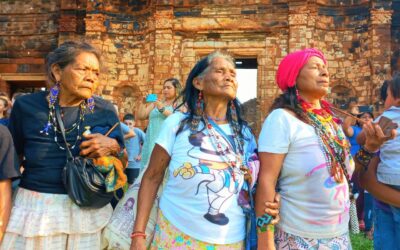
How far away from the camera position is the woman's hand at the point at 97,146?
2379 millimetres

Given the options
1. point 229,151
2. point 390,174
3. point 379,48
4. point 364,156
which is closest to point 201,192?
point 229,151

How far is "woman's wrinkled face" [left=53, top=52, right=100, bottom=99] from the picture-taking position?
2469 mm

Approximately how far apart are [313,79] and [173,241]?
1.24 meters

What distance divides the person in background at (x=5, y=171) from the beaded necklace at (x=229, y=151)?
44.1 inches

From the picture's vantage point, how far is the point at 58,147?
2.41 metres

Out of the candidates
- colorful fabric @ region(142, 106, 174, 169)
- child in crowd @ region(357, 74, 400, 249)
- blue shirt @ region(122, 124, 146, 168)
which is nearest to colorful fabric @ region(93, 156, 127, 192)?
child in crowd @ region(357, 74, 400, 249)

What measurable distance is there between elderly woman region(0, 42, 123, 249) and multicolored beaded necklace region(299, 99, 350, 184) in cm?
119

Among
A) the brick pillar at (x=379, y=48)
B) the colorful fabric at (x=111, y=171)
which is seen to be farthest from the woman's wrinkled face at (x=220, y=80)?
the brick pillar at (x=379, y=48)

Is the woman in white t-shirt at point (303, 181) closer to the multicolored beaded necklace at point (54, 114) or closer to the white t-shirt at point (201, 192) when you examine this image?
the white t-shirt at point (201, 192)

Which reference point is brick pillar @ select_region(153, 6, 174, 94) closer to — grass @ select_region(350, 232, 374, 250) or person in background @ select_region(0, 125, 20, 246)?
grass @ select_region(350, 232, 374, 250)

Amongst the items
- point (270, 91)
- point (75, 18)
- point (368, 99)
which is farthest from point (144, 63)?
point (368, 99)

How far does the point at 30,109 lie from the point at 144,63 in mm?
10649

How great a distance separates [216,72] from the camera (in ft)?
8.25

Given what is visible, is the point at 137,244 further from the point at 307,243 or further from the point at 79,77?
the point at 79,77
